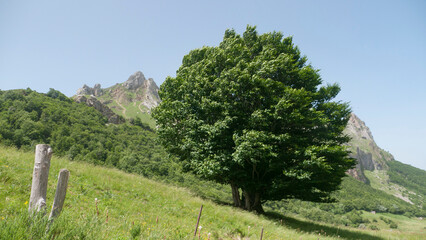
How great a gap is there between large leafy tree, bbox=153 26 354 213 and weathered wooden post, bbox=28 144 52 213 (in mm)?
10296

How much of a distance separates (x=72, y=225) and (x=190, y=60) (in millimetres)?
19115

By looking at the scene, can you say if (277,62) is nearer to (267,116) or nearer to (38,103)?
(267,116)

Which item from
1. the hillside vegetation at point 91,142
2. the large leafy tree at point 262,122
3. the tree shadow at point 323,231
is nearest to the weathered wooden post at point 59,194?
the large leafy tree at point 262,122

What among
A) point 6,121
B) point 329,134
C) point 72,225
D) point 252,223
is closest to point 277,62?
point 329,134

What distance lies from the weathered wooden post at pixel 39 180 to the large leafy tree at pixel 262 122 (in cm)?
1030

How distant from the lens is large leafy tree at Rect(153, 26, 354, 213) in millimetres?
14094

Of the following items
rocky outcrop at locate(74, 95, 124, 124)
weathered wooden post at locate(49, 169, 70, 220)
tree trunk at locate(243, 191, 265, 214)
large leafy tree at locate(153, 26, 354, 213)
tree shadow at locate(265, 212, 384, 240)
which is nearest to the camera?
weathered wooden post at locate(49, 169, 70, 220)

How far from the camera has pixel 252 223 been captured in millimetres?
11945

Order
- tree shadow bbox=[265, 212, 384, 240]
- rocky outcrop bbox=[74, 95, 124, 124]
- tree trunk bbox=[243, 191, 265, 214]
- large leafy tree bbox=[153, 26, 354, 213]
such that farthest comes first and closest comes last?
rocky outcrop bbox=[74, 95, 124, 124]
tree trunk bbox=[243, 191, 265, 214]
tree shadow bbox=[265, 212, 384, 240]
large leafy tree bbox=[153, 26, 354, 213]

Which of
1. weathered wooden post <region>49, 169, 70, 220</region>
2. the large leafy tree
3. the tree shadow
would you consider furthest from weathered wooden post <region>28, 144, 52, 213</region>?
the tree shadow

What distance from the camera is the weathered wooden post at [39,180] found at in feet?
14.6

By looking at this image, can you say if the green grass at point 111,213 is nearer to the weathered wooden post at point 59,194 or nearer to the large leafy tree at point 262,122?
the weathered wooden post at point 59,194

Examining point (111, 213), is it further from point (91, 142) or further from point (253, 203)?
point (91, 142)

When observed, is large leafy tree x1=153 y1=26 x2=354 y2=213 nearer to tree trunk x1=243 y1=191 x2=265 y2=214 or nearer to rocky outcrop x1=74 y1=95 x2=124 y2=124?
tree trunk x1=243 y1=191 x2=265 y2=214
